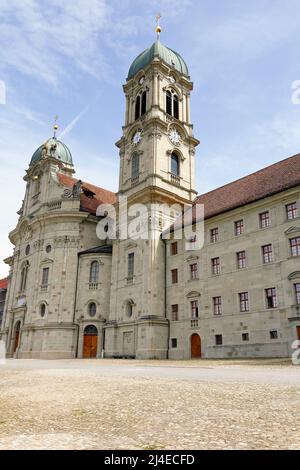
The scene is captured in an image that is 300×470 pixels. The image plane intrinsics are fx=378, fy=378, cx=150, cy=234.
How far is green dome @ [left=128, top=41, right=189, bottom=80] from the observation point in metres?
49.3

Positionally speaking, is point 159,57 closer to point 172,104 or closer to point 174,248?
point 172,104

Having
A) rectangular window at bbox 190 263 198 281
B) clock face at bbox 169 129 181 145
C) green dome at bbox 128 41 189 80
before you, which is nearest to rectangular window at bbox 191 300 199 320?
rectangular window at bbox 190 263 198 281

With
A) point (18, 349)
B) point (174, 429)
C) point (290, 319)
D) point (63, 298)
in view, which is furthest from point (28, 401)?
point (18, 349)

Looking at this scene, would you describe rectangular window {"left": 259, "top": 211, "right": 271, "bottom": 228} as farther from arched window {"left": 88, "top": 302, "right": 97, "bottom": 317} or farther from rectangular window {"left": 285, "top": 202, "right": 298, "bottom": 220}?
arched window {"left": 88, "top": 302, "right": 97, "bottom": 317}

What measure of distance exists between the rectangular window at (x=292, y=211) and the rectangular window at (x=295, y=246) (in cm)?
176

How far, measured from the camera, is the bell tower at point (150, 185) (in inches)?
1473

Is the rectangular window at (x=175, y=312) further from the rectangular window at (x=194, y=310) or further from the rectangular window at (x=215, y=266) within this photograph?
the rectangular window at (x=215, y=266)

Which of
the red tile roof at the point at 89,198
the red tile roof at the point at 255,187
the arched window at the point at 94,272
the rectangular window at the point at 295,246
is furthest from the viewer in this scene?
the red tile roof at the point at 89,198

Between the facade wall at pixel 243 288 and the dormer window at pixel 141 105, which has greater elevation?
the dormer window at pixel 141 105

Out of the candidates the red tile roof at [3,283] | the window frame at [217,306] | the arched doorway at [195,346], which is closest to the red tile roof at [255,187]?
the window frame at [217,306]

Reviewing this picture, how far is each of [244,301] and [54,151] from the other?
4219 centimetres

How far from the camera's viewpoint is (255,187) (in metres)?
35.0

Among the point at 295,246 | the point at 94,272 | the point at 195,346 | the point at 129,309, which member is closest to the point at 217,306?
the point at 195,346

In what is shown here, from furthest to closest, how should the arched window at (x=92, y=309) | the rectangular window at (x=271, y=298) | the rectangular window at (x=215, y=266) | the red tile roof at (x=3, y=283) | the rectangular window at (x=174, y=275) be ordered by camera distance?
1. the red tile roof at (x=3, y=283)
2. the arched window at (x=92, y=309)
3. the rectangular window at (x=174, y=275)
4. the rectangular window at (x=215, y=266)
5. the rectangular window at (x=271, y=298)
